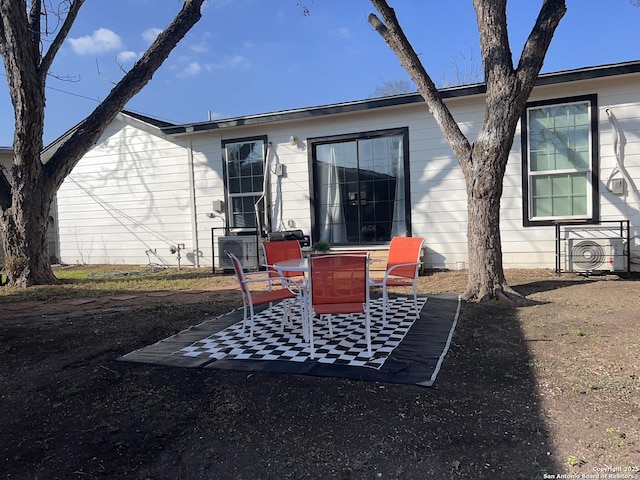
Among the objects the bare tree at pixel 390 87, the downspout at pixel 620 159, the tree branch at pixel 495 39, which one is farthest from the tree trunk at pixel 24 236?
the bare tree at pixel 390 87

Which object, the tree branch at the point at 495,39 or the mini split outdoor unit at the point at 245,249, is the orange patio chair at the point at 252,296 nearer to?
the tree branch at the point at 495,39

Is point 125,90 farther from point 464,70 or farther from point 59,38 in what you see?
point 464,70

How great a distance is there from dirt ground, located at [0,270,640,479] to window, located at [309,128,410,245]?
458 centimetres

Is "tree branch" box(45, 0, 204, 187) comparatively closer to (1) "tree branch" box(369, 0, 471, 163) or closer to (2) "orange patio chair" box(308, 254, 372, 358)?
(1) "tree branch" box(369, 0, 471, 163)

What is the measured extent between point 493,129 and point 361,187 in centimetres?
369

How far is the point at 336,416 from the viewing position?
7.49ft

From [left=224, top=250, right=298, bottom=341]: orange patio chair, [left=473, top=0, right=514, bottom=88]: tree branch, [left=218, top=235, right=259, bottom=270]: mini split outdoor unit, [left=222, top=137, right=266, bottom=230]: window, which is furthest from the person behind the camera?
[left=222, top=137, right=266, bottom=230]: window

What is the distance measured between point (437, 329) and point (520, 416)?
1.67 metres

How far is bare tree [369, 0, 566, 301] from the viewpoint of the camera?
4781mm

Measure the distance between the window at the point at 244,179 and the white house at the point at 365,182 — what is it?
2 cm

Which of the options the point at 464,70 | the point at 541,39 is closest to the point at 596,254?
the point at 541,39

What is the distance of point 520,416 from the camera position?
222 cm

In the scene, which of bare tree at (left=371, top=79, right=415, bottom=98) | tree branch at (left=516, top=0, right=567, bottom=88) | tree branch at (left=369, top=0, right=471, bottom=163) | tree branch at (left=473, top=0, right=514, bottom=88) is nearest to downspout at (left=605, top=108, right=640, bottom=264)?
tree branch at (left=516, top=0, right=567, bottom=88)

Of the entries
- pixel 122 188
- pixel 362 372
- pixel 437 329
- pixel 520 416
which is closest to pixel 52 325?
pixel 362 372
